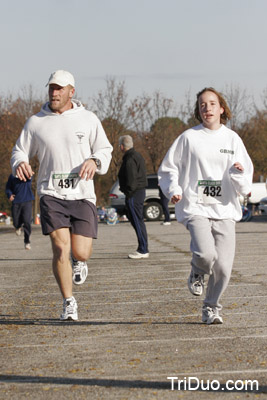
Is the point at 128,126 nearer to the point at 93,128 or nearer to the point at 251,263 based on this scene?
the point at 251,263

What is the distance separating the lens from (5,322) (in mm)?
6840

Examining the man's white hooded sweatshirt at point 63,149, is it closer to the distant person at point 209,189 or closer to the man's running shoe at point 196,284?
the distant person at point 209,189

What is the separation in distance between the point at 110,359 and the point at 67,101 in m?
2.58

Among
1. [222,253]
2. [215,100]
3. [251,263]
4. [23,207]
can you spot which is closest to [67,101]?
[215,100]

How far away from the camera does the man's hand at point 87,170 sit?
6.60 meters

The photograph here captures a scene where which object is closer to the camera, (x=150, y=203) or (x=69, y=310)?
(x=69, y=310)

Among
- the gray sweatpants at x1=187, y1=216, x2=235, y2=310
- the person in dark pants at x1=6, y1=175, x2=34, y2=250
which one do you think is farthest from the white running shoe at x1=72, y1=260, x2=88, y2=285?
the person in dark pants at x1=6, y1=175, x2=34, y2=250

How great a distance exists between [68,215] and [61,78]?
1.15 metres

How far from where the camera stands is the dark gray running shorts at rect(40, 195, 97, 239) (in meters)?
6.70

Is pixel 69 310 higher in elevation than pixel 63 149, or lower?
lower

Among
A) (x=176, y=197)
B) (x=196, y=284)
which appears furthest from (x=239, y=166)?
(x=196, y=284)

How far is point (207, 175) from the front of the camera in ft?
21.3

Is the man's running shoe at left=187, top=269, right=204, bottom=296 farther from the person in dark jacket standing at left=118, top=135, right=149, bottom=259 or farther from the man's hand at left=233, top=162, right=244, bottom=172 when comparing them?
the person in dark jacket standing at left=118, top=135, right=149, bottom=259

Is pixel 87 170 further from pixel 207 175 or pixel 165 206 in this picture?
pixel 165 206
